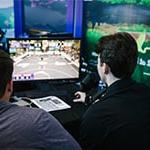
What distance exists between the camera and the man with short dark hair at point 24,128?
1.22 metres

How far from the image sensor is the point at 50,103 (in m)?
2.43

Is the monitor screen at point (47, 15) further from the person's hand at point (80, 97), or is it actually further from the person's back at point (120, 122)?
the person's back at point (120, 122)

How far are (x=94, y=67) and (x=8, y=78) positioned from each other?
1729mm

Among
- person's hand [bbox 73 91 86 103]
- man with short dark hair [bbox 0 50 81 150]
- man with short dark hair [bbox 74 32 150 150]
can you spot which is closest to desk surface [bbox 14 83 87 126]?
person's hand [bbox 73 91 86 103]

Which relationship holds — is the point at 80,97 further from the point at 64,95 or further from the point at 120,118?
the point at 120,118

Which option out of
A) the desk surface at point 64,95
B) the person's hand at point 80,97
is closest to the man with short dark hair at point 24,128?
the desk surface at point 64,95

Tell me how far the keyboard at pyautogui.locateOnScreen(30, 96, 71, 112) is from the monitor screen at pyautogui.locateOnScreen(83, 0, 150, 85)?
23.7 inches

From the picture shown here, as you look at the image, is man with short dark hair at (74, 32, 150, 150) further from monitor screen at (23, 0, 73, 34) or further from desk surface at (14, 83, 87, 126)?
monitor screen at (23, 0, 73, 34)

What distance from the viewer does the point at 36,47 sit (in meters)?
2.60

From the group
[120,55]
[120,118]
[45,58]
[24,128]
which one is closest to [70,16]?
[45,58]

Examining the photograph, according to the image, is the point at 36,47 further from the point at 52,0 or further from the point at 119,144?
the point at 119,144

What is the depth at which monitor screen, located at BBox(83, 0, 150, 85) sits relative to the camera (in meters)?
2.52

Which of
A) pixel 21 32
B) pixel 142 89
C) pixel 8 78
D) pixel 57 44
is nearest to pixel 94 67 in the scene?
pixel 57 44

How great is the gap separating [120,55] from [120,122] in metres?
0.41
